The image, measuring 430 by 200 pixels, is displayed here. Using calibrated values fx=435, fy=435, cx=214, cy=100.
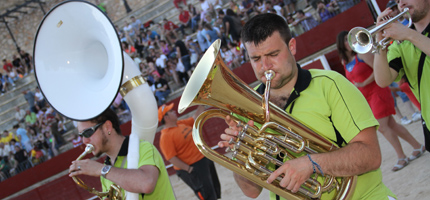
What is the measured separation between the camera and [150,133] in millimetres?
3455

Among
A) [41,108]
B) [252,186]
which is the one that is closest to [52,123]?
[41,108]

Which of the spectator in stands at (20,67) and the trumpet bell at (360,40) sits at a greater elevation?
the spectator in stands at (20,67)

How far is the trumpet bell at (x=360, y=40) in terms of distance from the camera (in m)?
2.92

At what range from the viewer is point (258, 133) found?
219 centimetres

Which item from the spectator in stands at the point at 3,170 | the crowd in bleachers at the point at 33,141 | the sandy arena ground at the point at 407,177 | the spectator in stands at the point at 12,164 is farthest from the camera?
the spectator in stands at the point at 3,170

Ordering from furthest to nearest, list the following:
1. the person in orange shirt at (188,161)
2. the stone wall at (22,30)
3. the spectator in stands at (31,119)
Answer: the stone wall at (22,30), the spectator in stands at (31,119), the person in orange shirt at (188,161)

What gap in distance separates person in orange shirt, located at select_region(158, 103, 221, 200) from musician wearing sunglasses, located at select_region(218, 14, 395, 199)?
3842mm

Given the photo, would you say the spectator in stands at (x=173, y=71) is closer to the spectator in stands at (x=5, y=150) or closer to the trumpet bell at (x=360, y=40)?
the spectator in stands at (x=5, y=150)

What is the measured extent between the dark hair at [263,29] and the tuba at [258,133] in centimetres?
19

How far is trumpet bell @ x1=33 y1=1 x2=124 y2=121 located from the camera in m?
3.16

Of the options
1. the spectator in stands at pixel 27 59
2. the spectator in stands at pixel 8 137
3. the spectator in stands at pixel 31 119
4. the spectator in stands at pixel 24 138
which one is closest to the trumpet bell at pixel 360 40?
the spectator in stands at pixel 24 138

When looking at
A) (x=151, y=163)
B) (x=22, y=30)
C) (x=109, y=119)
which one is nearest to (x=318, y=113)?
(x=151, y=163)

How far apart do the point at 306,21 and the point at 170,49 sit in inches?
216

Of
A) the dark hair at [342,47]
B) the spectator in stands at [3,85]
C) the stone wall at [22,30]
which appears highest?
the stone wall at [22,30]
